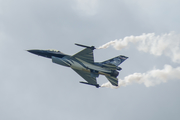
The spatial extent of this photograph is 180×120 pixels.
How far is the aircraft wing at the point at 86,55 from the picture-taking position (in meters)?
60.1

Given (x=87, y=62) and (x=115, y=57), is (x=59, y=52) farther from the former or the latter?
(x=115, y=57)

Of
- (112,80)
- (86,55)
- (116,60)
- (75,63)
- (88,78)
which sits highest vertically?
(116,60)

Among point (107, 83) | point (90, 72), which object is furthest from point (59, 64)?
point (107, 83)

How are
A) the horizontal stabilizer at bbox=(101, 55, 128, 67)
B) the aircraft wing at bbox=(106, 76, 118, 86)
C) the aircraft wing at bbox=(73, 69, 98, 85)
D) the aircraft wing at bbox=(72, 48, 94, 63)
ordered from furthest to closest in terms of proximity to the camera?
1. the aircraft wing at bbox=(73, 69, 98, 85)
2. the horizontal stabilizer at bbox=(101, 55, 128, 67)
3. the aircraft wing at bbox=(106, 76, 118, 86)
4. the aircraft wing at bbox=(72, 48, 94, 63)

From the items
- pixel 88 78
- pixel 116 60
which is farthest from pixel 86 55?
pixel 116 60

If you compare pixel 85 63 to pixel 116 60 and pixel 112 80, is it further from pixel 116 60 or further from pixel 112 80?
pixel 116 60

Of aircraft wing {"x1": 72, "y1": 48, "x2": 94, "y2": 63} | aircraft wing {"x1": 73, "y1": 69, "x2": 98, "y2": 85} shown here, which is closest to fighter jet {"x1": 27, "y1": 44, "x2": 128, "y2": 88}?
aircraft wing {"x1": 72, "y1": 48, "x2": 94, "y2": 63}

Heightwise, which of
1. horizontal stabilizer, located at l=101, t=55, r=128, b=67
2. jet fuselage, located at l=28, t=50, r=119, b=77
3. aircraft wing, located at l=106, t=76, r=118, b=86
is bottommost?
aircraft wing, located at l=106, t=76, r=118, b=86

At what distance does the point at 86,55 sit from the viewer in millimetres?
60469

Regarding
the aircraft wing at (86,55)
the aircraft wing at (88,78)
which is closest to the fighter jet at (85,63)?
the aircraft wing at (86,55)

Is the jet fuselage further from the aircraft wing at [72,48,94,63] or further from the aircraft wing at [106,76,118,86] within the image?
the aircraft wing at [106,76,118,86]

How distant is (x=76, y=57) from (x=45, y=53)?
6.51m

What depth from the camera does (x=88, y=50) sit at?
59906 mm

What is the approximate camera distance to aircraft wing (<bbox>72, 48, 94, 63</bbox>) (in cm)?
6006
